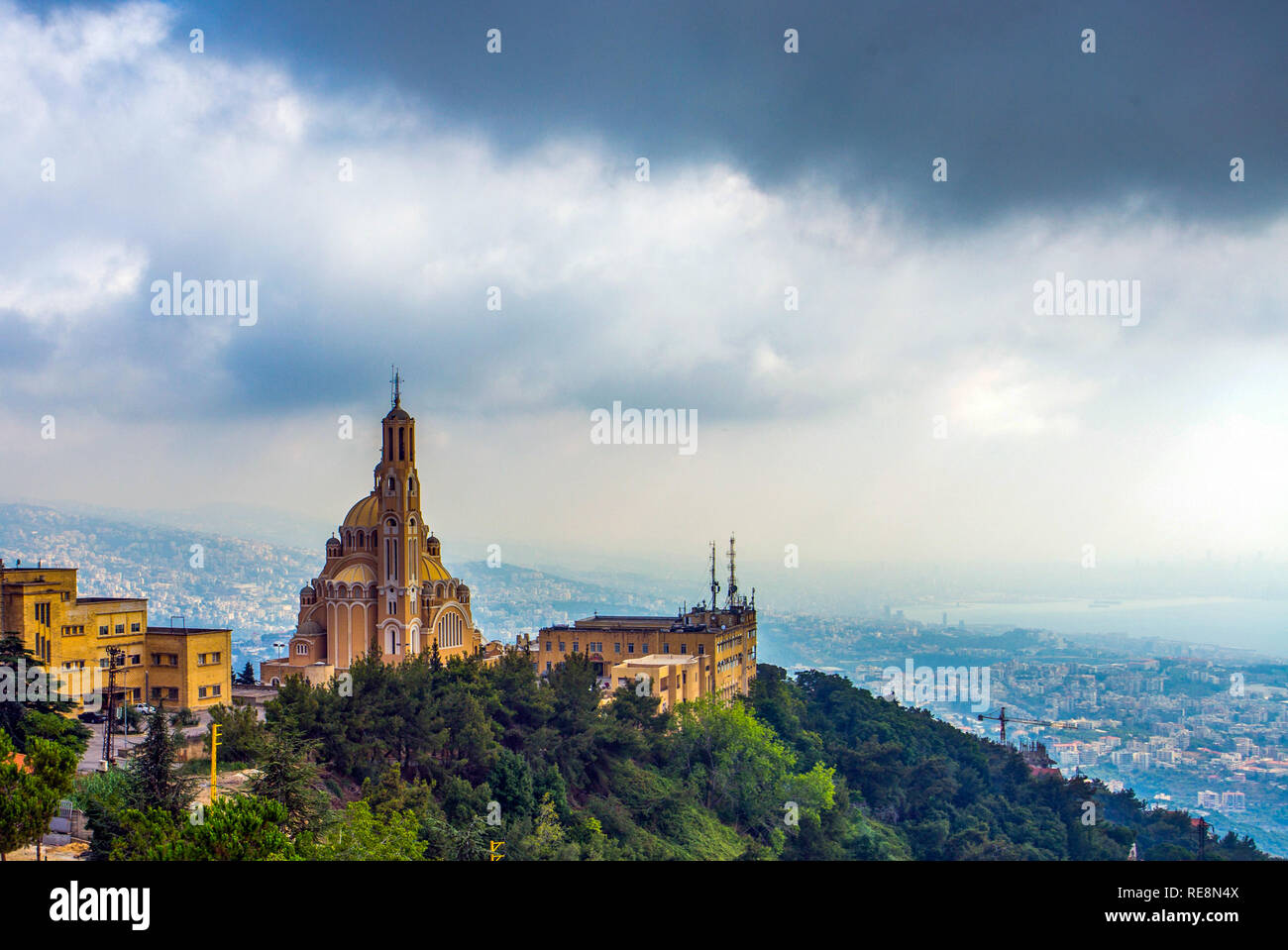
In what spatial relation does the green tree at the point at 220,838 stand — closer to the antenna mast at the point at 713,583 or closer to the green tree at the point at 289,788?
the green tree at the point at 289,788

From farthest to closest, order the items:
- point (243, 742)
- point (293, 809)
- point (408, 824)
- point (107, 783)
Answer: point (243, 742) → point (408, 824) → point (107, 783) → point (293, 809)

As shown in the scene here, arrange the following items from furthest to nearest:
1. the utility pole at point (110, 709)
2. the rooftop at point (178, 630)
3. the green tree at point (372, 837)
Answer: the rooftop at point (178, 630) → the utility pole at point (110, 709) → the green tree at point (372, 837)

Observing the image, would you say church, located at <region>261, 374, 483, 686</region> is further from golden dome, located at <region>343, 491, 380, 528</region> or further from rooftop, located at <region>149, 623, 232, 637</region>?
rooftop, located at <region>149, 623, 232, 637</region>

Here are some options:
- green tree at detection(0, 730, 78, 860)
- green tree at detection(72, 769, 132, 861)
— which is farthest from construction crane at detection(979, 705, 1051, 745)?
green tree at detection(0, 730, 78, 860)

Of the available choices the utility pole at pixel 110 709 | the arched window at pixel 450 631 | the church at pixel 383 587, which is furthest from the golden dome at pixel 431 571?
the utility pole at pixel 110 709
